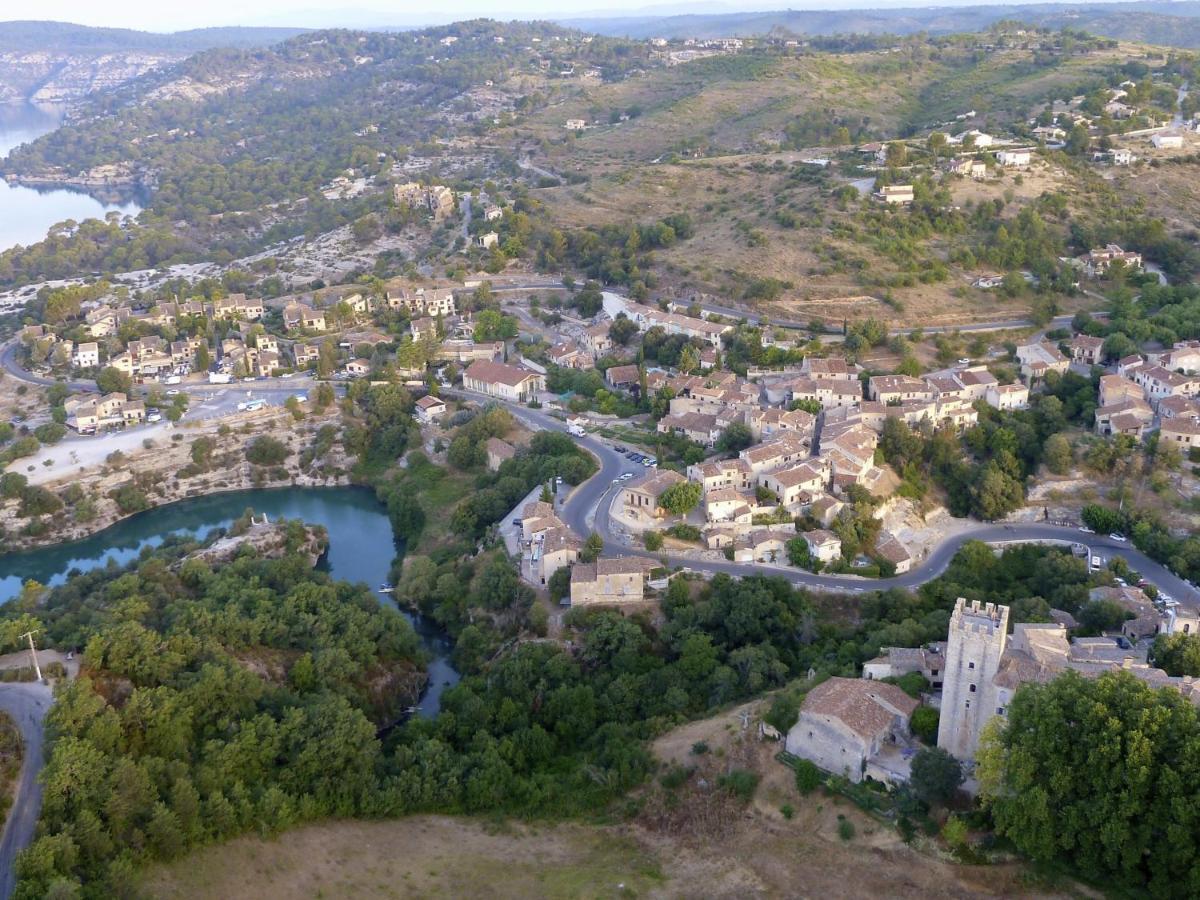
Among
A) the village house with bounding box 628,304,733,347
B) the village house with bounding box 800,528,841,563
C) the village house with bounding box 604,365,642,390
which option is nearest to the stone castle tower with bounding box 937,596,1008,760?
the village house with bounding box 800,528,841,563

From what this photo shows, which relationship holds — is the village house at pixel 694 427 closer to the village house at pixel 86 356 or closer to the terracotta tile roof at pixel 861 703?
the terracotta tile roof at pixel 861 703

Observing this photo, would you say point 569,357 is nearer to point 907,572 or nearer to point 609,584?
point 609,584

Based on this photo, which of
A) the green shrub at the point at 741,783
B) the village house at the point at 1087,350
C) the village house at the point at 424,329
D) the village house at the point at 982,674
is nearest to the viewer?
the village house at the point at 982,674

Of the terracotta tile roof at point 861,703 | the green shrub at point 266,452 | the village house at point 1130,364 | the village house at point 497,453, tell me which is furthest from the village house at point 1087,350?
the green shrub at point 266,452

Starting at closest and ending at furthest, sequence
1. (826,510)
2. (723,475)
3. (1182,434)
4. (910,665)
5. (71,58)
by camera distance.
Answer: (910,665) < (826,510) < (723,475) < (1182,434) < (71,58)

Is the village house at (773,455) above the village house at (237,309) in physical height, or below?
above

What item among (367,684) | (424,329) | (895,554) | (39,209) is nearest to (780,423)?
(895,554)

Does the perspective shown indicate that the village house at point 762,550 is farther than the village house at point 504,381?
No
